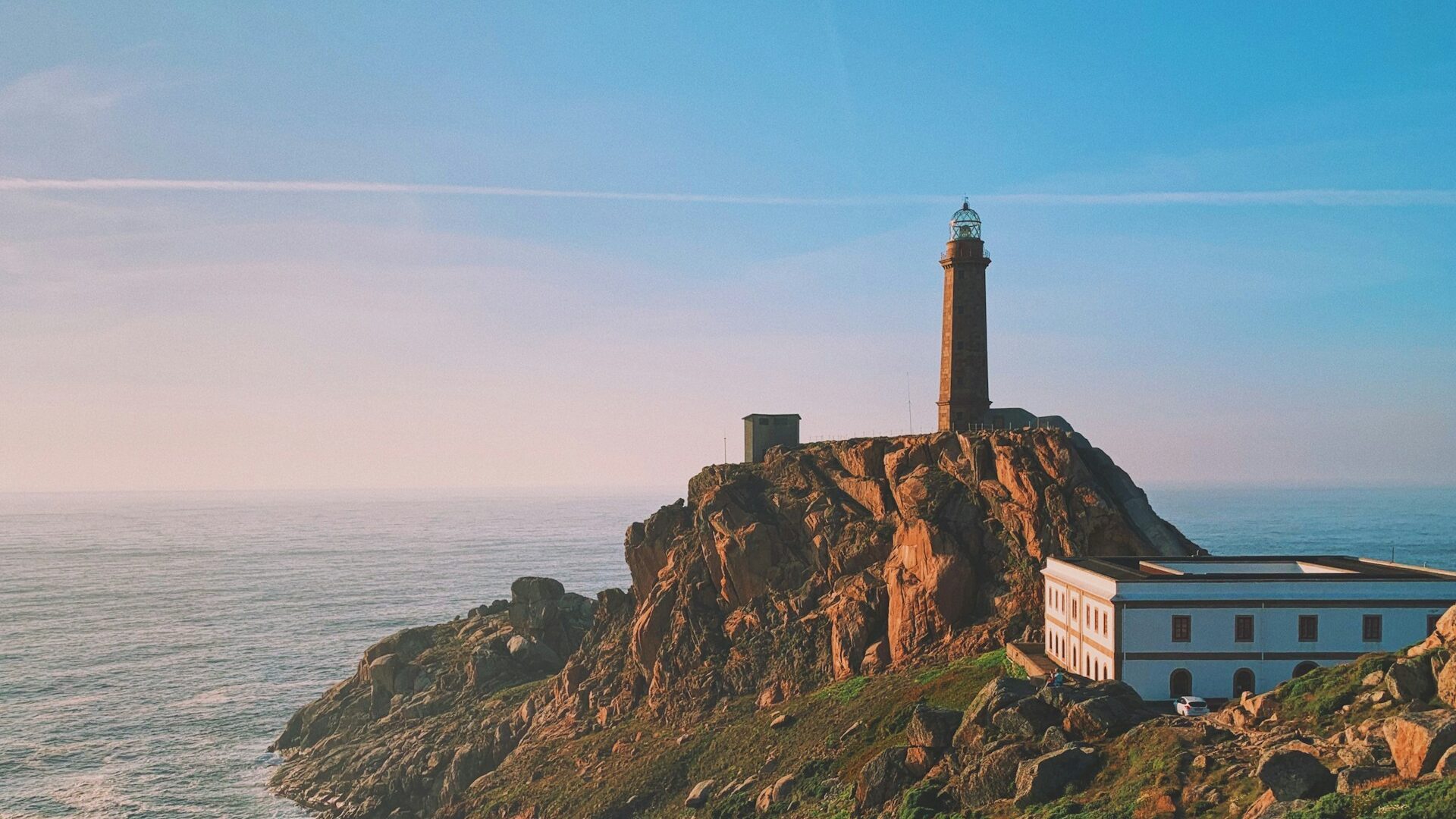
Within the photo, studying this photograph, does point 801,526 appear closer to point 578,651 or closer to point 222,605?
point 578,651

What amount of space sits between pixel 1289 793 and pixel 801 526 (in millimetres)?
47302

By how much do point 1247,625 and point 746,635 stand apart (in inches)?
1286

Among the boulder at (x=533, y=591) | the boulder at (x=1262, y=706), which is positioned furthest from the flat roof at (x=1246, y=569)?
the boulder at (x=533, y=591)

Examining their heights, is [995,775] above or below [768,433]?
below

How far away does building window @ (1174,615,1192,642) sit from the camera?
4947cm

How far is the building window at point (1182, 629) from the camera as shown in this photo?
162 feet

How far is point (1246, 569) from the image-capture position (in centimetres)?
5762

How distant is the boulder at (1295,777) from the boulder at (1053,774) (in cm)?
723

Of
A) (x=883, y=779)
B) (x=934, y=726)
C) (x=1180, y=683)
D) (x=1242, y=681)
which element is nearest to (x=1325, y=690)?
(x=934, y=726)

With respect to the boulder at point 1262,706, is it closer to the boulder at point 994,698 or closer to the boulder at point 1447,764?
the boulder at point 994,698

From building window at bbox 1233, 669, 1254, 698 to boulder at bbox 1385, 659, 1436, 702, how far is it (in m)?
17.3

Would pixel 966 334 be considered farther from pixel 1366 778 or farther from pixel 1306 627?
pixel 1366 778

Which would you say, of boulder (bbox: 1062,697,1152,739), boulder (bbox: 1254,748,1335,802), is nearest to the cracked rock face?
boulder (bbox: 1062,697,1152,739)

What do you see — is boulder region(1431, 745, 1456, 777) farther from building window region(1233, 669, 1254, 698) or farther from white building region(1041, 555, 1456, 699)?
building window region(1233, 669, 1254, 698)
